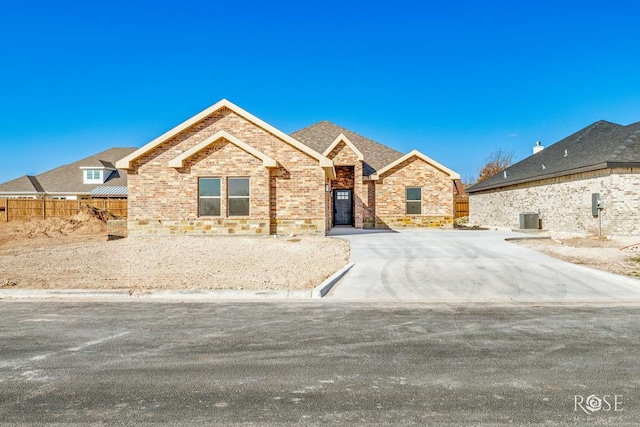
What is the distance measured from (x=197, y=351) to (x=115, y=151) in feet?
154

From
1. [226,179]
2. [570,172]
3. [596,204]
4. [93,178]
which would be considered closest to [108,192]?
[93,178]

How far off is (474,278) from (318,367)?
6.97m

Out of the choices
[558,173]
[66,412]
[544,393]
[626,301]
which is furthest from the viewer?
[558,173]

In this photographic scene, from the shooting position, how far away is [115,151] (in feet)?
152

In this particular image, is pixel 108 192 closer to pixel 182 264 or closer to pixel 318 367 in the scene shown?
pixel 182 264

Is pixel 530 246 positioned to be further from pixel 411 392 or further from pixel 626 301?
pixel 411 392

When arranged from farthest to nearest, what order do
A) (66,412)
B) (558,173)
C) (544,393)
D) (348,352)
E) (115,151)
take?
(115,151), (558,173), (348,352), (544,393), (66,412)

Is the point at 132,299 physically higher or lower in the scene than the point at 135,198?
lower

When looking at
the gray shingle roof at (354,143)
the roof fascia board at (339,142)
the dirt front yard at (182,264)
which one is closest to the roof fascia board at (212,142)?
the dirt front yard at (182,264)

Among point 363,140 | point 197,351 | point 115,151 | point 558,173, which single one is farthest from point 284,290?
point 115,151

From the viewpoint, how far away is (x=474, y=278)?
34.1 ft

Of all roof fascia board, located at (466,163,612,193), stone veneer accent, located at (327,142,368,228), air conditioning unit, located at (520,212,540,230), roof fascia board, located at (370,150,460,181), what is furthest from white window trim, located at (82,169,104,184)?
air conditioning unit, located at (520,212,540,230)

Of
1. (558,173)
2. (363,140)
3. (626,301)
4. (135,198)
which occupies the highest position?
(363,140)

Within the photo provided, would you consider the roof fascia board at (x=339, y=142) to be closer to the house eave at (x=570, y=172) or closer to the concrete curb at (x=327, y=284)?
the house eave at (x=570, y=172)
